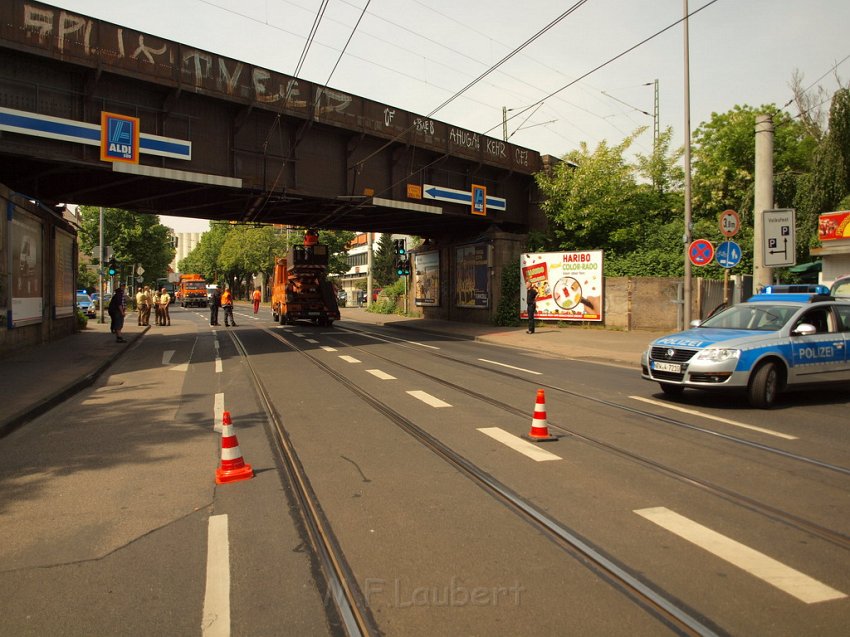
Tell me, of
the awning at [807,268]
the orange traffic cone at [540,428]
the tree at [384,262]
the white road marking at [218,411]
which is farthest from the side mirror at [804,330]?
the tree at [384,262]

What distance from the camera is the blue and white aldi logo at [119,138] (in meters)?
14.6

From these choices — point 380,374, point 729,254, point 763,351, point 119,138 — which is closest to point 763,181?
point 729,254

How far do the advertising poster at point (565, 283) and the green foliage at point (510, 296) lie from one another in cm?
47

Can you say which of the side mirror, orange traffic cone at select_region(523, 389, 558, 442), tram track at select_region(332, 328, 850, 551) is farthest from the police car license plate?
orange traffic cone at select_region(523, 389, 558, 442)

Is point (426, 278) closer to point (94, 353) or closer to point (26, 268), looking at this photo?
point (94, 353)

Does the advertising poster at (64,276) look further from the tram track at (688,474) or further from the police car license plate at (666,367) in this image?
the police car license plate at (666,367)

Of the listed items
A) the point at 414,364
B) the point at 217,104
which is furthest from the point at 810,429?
the point at 217,104

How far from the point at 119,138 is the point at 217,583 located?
567 inches

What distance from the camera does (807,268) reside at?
3072 cm

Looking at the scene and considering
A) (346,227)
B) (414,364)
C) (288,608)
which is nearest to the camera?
(288,608)

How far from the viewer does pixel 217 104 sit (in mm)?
17141

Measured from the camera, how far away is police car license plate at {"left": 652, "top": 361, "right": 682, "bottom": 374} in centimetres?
873

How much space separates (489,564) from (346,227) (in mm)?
25650

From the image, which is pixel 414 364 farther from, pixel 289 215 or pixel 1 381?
pixel 289 215
